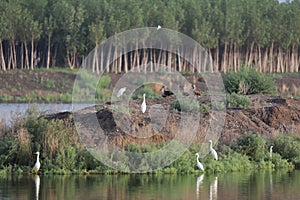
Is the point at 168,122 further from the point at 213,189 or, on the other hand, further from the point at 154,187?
the point at 213,189

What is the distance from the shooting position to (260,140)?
30.8 metres

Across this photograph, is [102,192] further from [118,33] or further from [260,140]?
[118,33]

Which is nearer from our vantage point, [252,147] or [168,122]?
[252,147]

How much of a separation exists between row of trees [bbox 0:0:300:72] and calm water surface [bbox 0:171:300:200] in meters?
57.4

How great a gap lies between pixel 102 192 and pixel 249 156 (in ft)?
26.0

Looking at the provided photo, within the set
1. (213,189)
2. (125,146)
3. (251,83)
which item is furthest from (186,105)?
(213,189)

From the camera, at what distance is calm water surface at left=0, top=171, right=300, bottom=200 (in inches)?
939

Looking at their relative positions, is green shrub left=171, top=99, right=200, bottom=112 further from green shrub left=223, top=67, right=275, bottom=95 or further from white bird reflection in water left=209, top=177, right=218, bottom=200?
green shrub left=223, top=67, right=275, bottom=95

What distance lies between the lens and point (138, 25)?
90.0 meters

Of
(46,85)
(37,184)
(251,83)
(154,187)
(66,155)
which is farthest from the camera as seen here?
(46,85)

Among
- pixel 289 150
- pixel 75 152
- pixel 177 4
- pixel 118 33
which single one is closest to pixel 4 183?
pixel 75 152

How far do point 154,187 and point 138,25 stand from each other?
65.2m

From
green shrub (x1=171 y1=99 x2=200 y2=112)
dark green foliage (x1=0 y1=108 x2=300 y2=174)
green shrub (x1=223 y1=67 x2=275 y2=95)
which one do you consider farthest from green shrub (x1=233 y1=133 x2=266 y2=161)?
green shrub (x1=223 y1=67 x2=275 y2=95)

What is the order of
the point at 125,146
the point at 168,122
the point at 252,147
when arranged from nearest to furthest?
the point at 125,146 → the point at 252,147 → the point at 168,122
